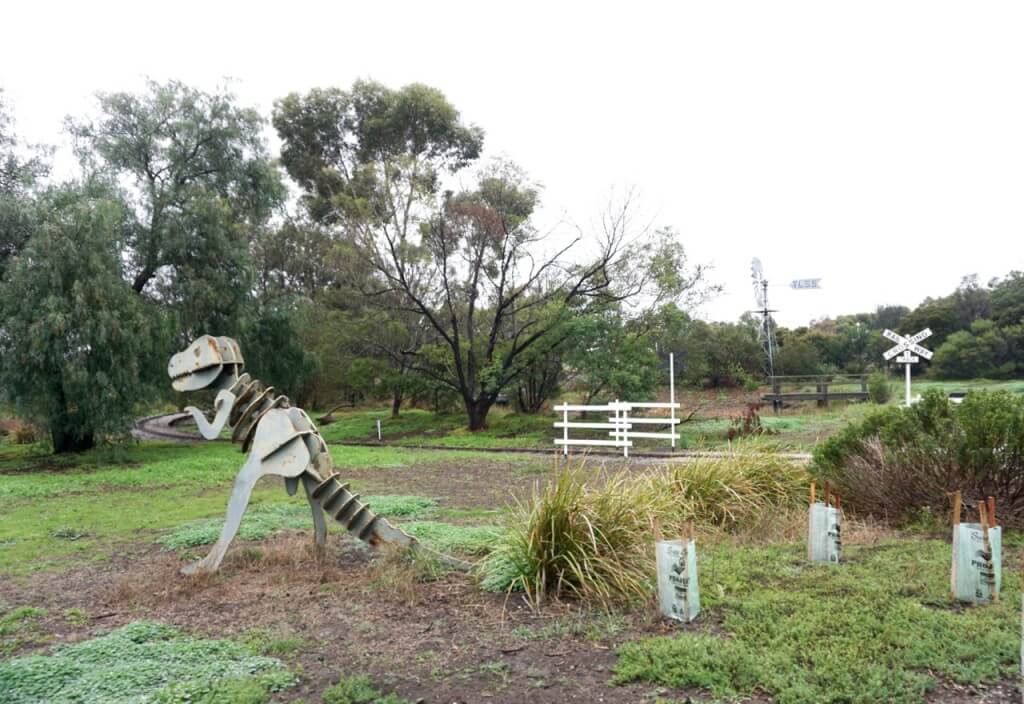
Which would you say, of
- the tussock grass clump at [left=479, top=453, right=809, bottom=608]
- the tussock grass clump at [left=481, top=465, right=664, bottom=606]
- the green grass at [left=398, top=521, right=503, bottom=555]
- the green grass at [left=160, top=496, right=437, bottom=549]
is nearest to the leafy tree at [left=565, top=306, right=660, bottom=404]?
the green grass at [left=160, top=496, right=437, bottom=549]

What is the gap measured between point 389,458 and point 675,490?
396 inches

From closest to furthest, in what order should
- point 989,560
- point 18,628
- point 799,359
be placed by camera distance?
point 989,560 → point 18,628 → point 799,359

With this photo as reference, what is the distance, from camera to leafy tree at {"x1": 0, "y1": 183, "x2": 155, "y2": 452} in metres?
14.8

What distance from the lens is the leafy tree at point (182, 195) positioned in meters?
18.4

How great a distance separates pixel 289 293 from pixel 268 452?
18634 millimetres

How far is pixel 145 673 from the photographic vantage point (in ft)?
12.6

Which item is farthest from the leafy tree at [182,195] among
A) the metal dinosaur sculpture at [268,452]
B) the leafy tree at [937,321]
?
the leafy tree at [937,321]

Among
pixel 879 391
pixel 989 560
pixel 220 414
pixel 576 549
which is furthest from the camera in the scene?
pixel 879 391

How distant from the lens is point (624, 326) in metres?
20.8

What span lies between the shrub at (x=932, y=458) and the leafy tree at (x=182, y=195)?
15.5 meters

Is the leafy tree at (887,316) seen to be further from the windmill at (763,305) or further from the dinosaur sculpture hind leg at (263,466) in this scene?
the dinosaur sculpture hind leg at (263,466)

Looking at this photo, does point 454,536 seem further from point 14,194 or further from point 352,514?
point 14,194

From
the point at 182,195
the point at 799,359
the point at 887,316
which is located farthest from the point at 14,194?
the point at 887,316

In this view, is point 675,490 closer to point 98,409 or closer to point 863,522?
point 863,522
